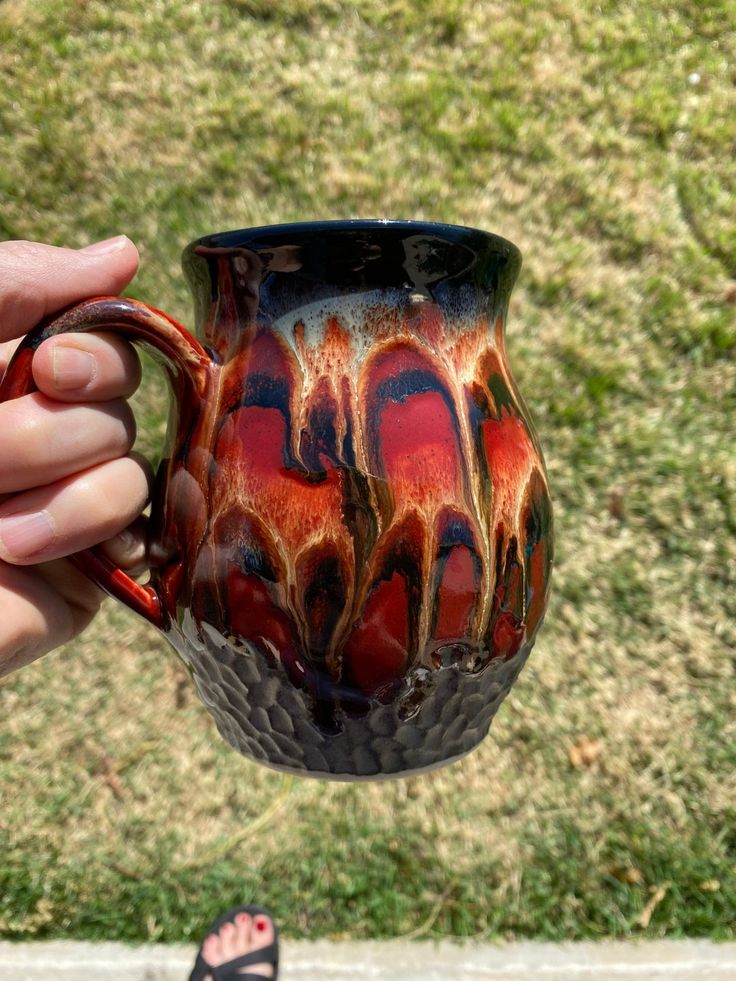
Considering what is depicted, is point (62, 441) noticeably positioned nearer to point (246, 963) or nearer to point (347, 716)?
point (347, 716)

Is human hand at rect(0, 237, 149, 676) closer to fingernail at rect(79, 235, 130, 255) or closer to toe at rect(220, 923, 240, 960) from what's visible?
fingernail at rect(79, 235, 130, 255)

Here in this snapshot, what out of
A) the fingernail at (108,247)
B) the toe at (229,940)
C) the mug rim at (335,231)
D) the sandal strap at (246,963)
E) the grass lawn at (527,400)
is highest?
the mug rim at (335,231)

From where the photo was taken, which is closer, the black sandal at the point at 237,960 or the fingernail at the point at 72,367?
the fingernail at the point at 72,367

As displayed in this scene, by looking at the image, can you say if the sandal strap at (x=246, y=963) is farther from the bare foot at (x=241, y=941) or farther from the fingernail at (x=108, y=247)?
the fingernail at (x=108, y=247)

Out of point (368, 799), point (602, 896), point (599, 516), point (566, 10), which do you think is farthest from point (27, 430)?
point (566, 10)

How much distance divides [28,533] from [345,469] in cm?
41

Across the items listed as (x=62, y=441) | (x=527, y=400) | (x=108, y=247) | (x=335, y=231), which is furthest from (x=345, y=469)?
(x=527, y=400)

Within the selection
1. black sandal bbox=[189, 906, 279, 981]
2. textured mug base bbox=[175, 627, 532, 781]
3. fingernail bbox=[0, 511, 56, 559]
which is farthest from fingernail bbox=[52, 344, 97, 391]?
black sandal bbox=[189, 906, 279, 981]

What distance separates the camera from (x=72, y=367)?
3.09ft

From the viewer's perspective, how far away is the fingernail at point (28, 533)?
100 cm

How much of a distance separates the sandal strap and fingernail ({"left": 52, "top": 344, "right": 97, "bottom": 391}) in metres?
1.63

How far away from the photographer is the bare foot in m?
2.00

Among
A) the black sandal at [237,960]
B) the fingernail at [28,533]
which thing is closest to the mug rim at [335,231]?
the fingernail at [28,533]

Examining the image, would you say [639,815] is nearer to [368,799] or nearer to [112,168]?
[368,799]
